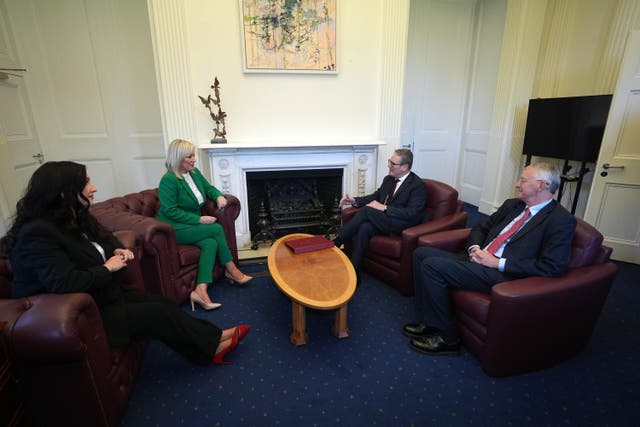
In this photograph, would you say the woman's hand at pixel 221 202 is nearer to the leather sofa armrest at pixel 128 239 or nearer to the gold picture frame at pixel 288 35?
the leather sofa armrest at pixel 128 239

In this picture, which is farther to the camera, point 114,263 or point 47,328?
point 114,263

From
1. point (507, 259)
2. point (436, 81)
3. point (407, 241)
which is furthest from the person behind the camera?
point (436, 81)

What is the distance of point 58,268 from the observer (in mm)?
1321

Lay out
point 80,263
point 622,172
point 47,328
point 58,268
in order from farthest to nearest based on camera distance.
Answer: point 622,172 → point 80,263 → point 58,268 → point 47,328

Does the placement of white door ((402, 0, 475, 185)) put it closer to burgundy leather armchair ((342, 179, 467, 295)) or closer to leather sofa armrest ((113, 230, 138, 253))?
burgundy leather armchair ((342, 179, 467, 295))

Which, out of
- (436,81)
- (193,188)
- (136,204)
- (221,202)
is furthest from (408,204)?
(436,81)

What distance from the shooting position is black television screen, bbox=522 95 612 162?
10.1 feet

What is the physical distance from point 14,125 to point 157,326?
2.88m

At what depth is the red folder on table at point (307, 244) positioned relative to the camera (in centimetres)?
240

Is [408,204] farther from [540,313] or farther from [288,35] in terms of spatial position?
[288,35]

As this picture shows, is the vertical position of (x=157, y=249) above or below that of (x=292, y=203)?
above

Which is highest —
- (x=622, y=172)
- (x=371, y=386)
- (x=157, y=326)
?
(x=622, y=172)

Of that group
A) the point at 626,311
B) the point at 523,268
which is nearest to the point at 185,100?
the point at 523,268

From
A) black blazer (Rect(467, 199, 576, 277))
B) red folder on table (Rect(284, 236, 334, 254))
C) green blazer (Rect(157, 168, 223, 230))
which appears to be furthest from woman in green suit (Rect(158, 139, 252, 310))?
black blazer (Rect(467, 199, 576, 277))
